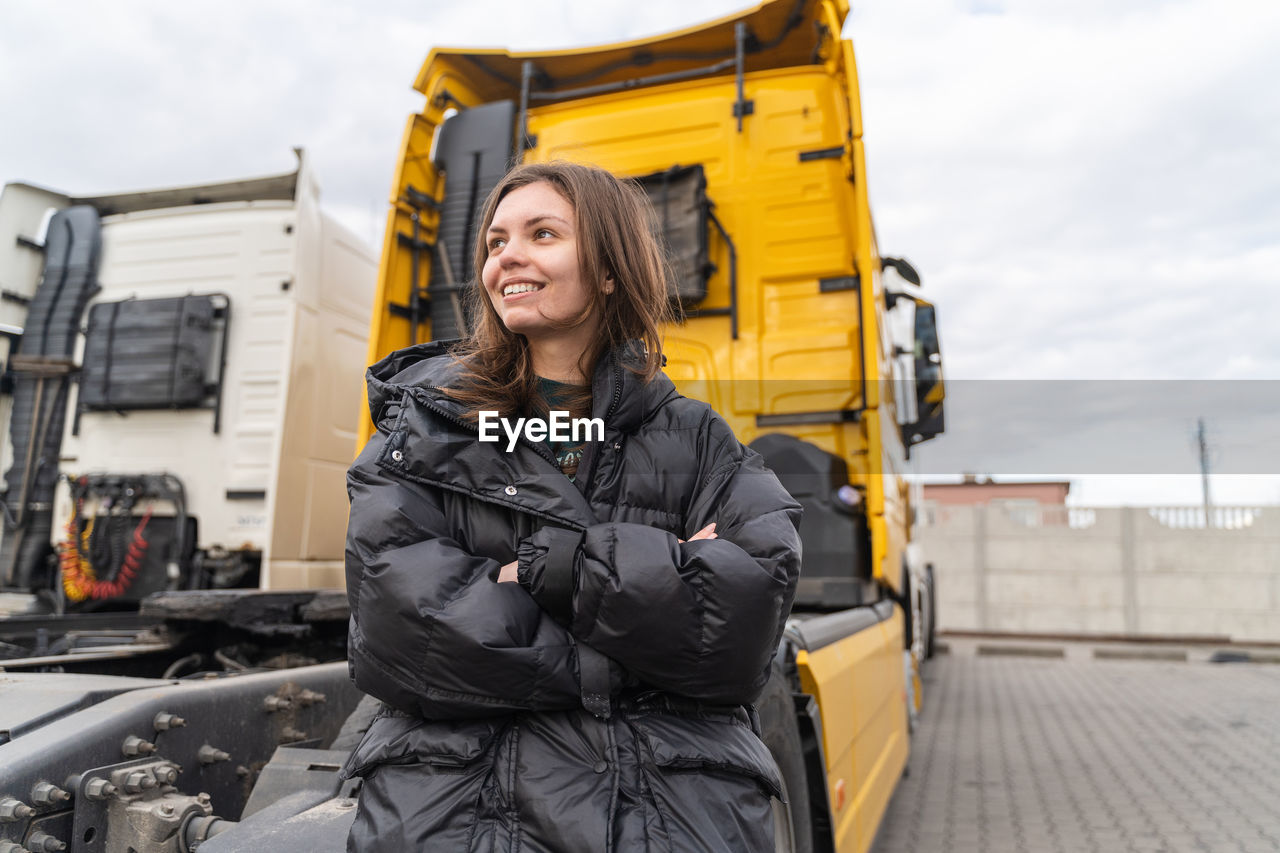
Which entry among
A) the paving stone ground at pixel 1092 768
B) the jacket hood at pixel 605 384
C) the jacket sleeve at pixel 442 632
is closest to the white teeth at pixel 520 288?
the jacket hood at pixel 605 384

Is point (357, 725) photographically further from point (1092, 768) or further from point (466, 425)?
point (1092, 768)

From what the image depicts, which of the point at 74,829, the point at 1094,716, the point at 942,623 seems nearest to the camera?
the point at 74,829

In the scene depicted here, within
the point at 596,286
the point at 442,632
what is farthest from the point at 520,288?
the point at 442,632

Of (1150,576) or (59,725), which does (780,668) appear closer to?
(59,725)

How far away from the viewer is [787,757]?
213 centimetres

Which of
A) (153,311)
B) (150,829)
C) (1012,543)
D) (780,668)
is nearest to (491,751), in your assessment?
(150,829)

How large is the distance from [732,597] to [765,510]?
167 mm

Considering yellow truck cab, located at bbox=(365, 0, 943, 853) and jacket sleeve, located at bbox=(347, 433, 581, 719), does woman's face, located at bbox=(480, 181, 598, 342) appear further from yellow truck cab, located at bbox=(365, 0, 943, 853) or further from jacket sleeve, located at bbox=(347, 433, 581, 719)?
yellow truck cab, located at bbox=(365, 0, 943, 853)

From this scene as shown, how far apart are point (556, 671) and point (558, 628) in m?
0.06

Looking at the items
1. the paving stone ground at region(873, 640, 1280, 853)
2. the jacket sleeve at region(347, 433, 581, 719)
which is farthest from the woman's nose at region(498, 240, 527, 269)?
the paving stone ground at region(873, 640, 1280, 853)

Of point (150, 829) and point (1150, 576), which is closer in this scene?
point (150, 829)

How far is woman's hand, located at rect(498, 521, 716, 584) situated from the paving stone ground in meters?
3.35

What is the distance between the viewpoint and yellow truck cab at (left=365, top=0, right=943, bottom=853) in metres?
3.35

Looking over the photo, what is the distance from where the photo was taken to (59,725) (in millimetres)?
1660
